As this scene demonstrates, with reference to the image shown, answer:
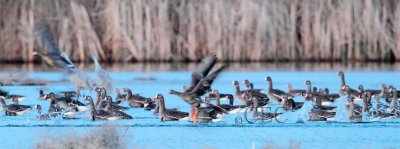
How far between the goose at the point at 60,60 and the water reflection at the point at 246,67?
449 inches

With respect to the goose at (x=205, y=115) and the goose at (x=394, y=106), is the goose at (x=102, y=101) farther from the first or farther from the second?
the goose at (x=394, y=106)

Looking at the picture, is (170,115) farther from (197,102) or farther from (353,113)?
(353,113)

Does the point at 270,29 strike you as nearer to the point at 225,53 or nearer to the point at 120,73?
the point at 225,53

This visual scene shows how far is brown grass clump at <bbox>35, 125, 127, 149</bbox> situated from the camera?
36.3ft

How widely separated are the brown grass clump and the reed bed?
20899mm

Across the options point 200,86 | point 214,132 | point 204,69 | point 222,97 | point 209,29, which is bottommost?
point 214,132

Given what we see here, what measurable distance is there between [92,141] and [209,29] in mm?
21252

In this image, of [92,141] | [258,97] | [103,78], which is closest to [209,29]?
[103,78]

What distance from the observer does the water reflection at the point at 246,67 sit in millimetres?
31375

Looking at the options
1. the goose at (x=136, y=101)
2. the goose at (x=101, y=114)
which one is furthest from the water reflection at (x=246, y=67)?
the goose at (x=101, y=114)

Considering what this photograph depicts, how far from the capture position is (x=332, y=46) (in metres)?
33.2

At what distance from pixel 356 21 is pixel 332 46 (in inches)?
45.1

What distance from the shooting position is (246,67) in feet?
106

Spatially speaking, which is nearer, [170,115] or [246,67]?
[170,115]
